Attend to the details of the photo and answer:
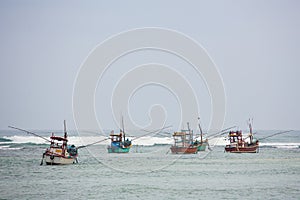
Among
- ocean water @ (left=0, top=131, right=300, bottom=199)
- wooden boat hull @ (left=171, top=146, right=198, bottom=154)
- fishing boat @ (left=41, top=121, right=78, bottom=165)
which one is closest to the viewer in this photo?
ocean water @ (left=0, top=131, right=300, bottom=199)

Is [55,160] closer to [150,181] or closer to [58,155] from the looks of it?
[58,155]

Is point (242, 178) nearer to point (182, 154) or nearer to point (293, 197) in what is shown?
point (293, 197)

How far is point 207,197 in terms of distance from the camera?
32281 mm

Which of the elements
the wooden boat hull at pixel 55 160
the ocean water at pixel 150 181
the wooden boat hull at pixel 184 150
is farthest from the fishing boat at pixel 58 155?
the wooden boat hull at pixel 184 150

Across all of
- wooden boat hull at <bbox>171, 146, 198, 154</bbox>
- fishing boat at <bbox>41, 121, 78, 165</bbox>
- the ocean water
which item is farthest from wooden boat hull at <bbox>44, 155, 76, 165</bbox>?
wooden boat hull at <bbox>171, 146, 198, 154</bbox>

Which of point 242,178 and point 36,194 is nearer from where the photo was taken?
point 36,194

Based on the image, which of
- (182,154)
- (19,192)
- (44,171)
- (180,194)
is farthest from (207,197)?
(182,154)

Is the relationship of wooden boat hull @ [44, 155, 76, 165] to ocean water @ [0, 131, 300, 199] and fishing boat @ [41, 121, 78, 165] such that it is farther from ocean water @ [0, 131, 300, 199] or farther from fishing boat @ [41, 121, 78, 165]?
ocean water @ [0, 131, 300, 199]

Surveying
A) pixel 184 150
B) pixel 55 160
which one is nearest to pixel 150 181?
pixel 55 160

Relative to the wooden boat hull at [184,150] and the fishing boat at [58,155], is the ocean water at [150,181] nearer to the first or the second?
the fishing boat at [58,155]

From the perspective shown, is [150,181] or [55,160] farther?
[55,160]

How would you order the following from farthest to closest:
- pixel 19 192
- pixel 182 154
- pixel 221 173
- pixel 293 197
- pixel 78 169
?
pixel 182 154
pixel 78 169
pixel 221 173
pixel 19 192
pixel 293 197

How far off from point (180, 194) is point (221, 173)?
43.2 feet

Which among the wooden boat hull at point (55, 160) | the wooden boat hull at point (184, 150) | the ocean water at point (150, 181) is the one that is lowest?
the ocean water at point (150, 181)
